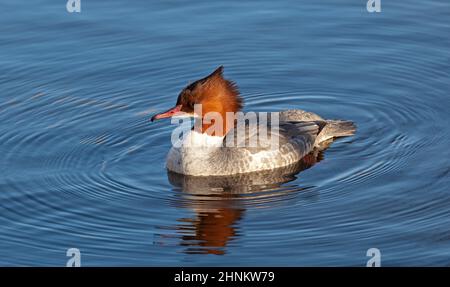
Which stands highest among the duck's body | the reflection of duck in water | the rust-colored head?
the rust-colored head

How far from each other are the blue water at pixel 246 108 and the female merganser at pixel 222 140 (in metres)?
0.29

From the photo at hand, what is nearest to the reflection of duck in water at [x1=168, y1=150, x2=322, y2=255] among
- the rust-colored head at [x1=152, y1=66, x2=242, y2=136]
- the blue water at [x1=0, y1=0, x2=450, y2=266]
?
the blue water at [x1=0, y1=0, x2=450, y2=266]

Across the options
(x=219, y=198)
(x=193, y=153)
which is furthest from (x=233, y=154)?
(x=219, y=198)

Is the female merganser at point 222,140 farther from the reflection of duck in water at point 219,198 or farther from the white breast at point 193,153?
the reflection of duck in water at point 219,198

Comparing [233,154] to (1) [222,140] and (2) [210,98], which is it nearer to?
(1) [222,140]

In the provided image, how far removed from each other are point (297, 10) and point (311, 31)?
2.79 feet

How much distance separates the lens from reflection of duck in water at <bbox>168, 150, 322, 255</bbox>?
1237 centimetres

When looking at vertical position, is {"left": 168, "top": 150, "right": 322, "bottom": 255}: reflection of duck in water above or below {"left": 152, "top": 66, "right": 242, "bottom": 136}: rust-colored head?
below

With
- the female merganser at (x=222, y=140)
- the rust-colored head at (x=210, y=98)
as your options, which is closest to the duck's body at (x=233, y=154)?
the female merganser at (x=222, y=140)

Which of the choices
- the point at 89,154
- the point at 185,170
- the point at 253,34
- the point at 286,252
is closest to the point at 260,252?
the point at 286,252

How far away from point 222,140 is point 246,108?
1.76 meters

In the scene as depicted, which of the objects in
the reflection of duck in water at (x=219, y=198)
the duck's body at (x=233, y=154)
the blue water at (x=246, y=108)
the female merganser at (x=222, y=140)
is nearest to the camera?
the blue water at (x=246, y=108)

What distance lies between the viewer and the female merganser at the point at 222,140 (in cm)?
1415

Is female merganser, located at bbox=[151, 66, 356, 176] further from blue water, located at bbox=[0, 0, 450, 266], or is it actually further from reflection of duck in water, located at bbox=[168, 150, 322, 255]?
blue water, located at bbox=[0, 0, 450, 266]
